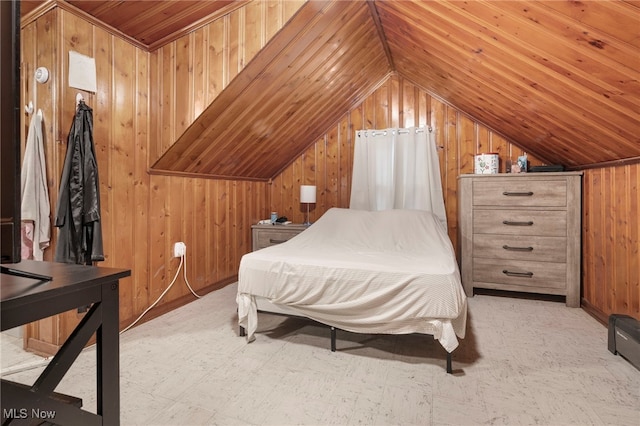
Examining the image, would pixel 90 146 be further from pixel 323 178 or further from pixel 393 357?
pixel 323 178

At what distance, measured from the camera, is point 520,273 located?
10.1 ft

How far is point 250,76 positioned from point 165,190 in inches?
47.6

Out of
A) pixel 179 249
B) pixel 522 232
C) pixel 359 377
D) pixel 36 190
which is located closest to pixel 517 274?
pixel 522 232

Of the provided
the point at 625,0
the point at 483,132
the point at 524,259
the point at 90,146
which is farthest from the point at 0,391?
the point at 483,132

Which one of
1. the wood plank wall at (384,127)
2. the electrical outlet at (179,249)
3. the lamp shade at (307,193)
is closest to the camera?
the electrical outlet at (179,249)

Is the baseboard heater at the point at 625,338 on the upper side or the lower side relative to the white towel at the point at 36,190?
lower

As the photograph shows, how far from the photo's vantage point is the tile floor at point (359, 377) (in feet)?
4.84

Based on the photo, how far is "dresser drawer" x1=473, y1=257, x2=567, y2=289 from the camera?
2975 mm

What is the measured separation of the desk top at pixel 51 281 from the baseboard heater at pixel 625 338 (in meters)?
2.52

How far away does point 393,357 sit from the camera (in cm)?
201

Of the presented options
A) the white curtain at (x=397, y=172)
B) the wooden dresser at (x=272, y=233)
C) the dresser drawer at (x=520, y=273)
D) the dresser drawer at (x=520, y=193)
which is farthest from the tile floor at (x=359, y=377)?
the white curtain at (x=397, y=172)

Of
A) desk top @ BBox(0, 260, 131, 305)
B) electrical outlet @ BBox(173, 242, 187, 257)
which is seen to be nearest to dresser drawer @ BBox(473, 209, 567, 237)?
electrical outlet @ BBox(173, 242, 187, 257)

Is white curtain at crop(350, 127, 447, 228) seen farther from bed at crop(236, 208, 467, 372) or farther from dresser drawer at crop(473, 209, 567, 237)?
bed at crop(236, 208, 467, 372)

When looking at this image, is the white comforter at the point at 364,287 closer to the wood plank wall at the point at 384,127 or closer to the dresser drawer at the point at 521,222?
the dresser drawer at the point at 521,222
